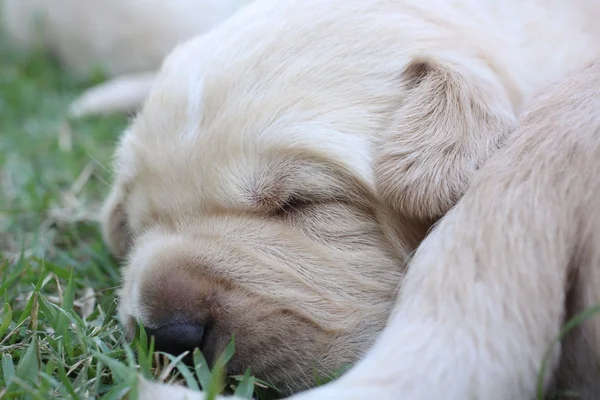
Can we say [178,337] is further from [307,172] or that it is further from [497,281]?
[497,281]

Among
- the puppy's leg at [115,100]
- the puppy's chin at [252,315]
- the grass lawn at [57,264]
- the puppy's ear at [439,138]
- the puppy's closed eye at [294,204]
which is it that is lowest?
the grass lawn at [57,264]

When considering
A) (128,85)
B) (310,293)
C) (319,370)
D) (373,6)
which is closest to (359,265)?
(310,293)

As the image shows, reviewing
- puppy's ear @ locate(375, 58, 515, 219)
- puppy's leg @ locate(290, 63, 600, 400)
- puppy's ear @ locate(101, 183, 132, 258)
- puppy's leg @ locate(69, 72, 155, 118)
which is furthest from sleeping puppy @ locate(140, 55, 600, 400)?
puppy's leg @ locate(69, 72, 155, 118)

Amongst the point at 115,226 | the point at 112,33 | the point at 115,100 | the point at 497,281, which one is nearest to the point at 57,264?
the point at 115,226

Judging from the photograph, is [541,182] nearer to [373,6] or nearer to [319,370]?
[319,370]

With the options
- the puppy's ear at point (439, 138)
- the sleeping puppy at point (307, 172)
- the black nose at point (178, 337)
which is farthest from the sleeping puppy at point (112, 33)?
the black nose at point (178, 337)

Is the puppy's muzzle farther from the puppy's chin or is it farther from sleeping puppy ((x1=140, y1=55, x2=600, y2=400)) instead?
sleeping puppy ((x1=140, y1=55, x2=600, y2=400))

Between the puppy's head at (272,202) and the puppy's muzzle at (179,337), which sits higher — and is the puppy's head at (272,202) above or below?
above

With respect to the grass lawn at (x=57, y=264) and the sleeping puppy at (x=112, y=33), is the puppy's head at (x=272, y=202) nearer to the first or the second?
the grass lawn at (x=57, y=264)
